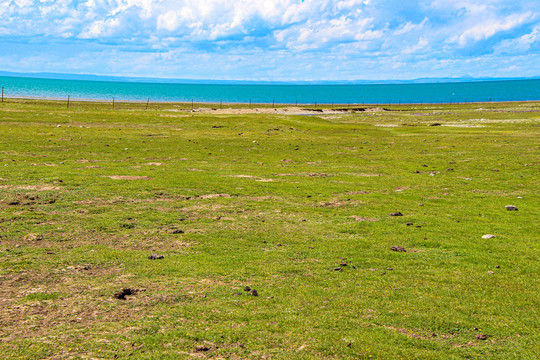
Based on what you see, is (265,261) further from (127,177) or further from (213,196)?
(127,177)

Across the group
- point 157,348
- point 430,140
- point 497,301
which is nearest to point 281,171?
point 497,301

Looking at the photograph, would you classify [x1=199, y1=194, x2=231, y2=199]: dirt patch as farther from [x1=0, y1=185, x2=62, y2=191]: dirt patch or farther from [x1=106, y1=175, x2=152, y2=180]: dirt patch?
[x1=0, y1=185, x2=62, y2=191]: dirt patch

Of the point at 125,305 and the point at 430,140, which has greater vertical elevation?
the point at 430,140

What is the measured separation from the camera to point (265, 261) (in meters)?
14.6

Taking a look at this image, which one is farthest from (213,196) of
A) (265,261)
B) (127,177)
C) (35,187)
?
(265,261)

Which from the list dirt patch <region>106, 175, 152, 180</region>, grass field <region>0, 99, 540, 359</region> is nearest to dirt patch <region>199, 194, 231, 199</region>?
grass field <region>0, 99, 540, 359</region>

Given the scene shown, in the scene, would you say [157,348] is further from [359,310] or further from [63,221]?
[63,221]

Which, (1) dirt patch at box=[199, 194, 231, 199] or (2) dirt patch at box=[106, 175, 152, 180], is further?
(2) dirt patch at box=[106, 175, 152, 180]

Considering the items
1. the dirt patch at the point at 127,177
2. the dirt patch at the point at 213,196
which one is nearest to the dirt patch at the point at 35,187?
the dirt patch at the point at 127,177

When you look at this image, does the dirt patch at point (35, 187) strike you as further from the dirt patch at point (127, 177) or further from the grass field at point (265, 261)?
the dirt patch at point (127, 177)

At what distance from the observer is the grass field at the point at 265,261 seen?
9422 millimetres

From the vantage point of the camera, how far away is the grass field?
942 cm

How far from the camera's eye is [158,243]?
16.1m

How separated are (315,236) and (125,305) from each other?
→ 867cm
